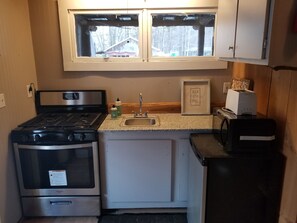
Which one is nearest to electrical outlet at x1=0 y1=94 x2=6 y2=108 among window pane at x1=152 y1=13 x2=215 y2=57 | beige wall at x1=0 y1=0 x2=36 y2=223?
beige wall at x1=0 y1=0 x2=36 y2=223

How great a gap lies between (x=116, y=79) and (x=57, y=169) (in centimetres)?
106

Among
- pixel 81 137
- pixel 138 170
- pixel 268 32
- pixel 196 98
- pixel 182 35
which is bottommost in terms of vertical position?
pixel 138 170

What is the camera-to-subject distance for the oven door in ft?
6.72

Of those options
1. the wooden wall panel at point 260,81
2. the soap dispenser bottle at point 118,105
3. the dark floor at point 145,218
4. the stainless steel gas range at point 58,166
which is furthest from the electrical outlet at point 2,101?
the wooden wall panel at point 260,81

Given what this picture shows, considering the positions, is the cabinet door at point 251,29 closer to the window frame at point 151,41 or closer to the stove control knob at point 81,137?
the window frame at point 151,41

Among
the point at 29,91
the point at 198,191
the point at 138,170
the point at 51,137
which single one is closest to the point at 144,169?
the point at 138,170

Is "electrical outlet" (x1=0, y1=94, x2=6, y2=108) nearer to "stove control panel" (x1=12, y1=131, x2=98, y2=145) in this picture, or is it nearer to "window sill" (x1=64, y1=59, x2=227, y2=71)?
"stove control panel" (x1=12, y1=131, x2=98, y2=145)

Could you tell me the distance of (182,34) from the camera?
96.9 inches

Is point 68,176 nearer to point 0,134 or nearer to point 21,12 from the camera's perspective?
point 0,134

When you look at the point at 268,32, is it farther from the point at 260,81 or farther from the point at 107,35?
the point at 107,35

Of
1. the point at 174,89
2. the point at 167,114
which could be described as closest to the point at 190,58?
the point at 174,89

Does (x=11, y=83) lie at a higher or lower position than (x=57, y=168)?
higher

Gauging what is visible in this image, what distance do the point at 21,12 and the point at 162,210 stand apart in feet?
7.57

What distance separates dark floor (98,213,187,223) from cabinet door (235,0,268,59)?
5.07 ft
